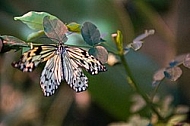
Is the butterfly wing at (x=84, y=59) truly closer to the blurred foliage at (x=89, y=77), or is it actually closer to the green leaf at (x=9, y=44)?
the green leaf at (x=9, y=44)

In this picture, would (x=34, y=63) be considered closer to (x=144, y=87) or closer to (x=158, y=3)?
(x=144, y=87)

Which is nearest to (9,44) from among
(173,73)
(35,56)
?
(35,56)

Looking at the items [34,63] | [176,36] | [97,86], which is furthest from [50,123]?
[34,63]

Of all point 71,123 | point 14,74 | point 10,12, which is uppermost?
point 10,12

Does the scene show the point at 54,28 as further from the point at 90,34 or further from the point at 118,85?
the point at 118,85

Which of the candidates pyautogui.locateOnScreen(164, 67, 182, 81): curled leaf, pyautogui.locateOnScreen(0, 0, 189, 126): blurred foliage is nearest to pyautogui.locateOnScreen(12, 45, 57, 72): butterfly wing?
pyautogui.locateOnScreen(164, 67, 182, 81): curled leaf

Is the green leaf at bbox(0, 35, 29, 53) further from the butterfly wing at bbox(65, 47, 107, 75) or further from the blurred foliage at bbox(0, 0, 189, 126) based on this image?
the blurred foliage at bbox(0, 0, 189, 126)
